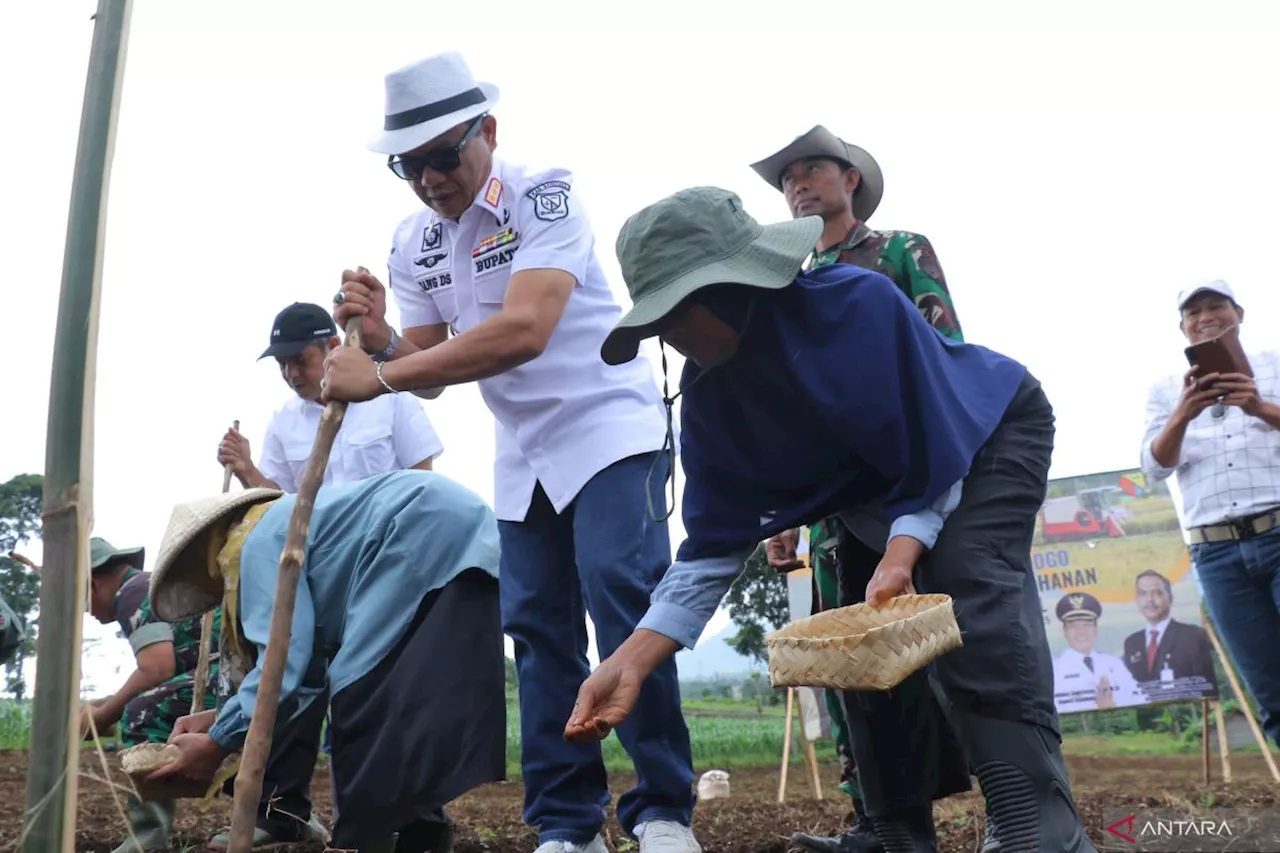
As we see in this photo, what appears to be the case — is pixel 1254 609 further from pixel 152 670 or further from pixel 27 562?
pixel 27 562

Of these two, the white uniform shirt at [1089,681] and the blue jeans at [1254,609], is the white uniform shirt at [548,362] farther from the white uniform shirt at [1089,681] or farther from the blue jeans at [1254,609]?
the white uniform shirt at [1089,681]

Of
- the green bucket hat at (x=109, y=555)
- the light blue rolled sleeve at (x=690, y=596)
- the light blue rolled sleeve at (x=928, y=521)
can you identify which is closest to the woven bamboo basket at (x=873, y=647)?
the light blue rolled sleeve at (x=928, y=521)

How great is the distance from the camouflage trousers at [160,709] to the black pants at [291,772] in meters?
0.53

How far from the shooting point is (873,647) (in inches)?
85.4

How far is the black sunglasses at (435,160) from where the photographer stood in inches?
129

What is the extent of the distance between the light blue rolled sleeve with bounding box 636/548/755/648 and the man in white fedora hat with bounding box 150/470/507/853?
84cm

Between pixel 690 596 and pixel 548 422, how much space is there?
820 mm

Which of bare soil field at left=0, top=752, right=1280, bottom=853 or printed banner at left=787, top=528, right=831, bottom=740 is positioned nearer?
bare soil field at left=0, top=752, right=1280, bottom=853

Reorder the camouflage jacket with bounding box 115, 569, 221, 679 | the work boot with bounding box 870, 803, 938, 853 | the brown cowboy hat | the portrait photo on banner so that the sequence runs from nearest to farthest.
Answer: the work boot with bounding box 870, 803, 938, 853 < the brown cowboy hat < the camouflage jacket with bounding box 115, 569, 221, 679 < the portrait photo on banner

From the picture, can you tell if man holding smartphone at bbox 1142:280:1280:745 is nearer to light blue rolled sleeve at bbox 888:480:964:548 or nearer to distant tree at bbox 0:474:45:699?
light blue rolled sleeve at bbox 888:480:964:548

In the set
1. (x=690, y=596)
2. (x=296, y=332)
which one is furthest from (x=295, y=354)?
(x=690, y=596)

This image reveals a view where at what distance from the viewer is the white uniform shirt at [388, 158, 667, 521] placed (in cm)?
329

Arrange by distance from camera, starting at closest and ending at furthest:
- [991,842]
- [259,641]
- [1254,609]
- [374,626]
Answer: [991,842] < [259,641] < [374,626] < [1254,609]

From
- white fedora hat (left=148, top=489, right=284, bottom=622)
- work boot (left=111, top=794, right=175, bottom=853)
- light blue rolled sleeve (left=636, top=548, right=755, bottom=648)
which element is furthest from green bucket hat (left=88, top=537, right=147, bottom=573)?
light blue rolled sleeve (left=636, top=548, right=755, bottom=648)
